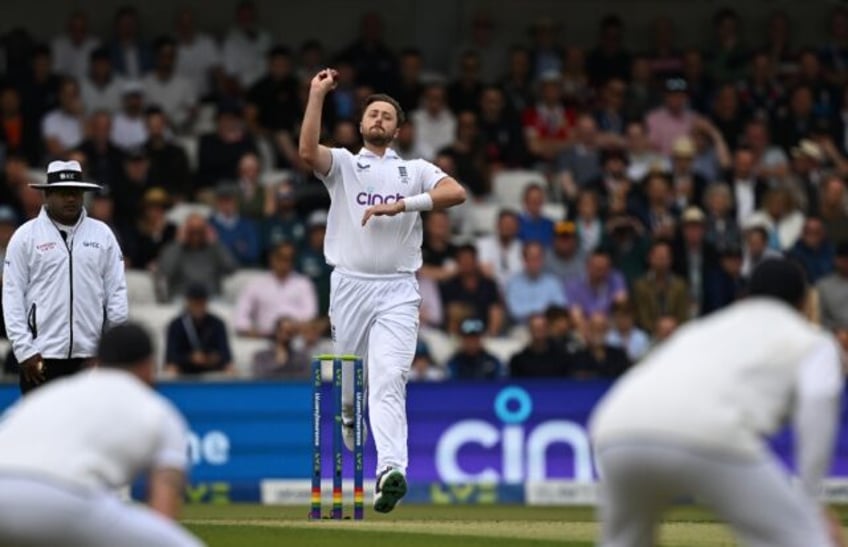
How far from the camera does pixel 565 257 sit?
66.5ft

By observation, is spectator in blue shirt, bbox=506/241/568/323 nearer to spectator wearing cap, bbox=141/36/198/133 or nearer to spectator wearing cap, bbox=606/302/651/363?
spectator wearing cap, bbox=606/302/651/363

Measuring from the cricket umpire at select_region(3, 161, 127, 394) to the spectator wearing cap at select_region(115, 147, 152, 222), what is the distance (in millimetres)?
8110

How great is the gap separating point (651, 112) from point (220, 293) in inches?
214

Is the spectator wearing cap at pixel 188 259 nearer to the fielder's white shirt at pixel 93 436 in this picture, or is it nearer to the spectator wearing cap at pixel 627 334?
the spectator wearing cap at pixel 627 334

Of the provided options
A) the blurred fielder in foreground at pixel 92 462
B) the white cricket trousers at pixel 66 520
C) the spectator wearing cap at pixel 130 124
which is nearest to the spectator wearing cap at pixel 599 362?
the spectator wearing cap at pixel 130 124

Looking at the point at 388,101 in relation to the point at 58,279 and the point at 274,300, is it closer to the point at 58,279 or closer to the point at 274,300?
the point at 58,279

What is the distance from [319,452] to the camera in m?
12.1

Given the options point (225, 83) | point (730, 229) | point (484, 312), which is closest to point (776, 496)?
point (484, 312)

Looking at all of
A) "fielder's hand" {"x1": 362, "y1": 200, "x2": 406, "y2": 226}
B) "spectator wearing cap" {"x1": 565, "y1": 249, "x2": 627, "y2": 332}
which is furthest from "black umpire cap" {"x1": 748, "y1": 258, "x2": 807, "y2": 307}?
"spectator wearing cap" {"x1": 565, "y1": 249, "x2": 627, "y2": 332}

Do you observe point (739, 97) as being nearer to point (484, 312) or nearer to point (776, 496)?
point (484, 312)

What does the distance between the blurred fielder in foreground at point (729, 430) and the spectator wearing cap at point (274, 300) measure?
11957 millimetres

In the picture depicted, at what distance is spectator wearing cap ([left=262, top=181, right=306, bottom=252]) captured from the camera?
66.0 feet

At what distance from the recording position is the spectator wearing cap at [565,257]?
20.2m

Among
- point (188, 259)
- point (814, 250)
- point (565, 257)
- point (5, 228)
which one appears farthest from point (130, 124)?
point (814, 250)
